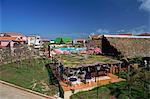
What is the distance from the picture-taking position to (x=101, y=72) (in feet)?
64.1

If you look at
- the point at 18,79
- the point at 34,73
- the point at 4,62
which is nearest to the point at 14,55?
the point at 4,62

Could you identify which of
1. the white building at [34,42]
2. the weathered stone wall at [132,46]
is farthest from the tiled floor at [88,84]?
the white building at [34,42]

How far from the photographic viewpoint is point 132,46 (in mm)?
21188

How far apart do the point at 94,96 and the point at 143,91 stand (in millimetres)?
3216

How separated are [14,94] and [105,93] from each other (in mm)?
6280

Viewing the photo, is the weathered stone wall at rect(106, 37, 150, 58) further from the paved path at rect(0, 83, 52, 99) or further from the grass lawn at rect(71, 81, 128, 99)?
the paved path at rect(0, 83, 52, 99)

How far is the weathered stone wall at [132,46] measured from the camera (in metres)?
20.2

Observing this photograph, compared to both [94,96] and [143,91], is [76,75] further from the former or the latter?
[143,91]

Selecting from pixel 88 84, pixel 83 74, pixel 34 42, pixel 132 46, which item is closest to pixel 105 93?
pixel 88 84

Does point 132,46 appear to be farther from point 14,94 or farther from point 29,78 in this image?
point 14,94

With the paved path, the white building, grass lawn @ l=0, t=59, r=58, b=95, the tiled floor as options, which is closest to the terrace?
the tiled floor

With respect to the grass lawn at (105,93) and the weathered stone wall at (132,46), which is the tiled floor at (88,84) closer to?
the grass lawn at (105,93)

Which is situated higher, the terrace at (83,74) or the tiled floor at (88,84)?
the terrace at (83,74)

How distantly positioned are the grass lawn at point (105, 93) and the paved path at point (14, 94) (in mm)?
2891
